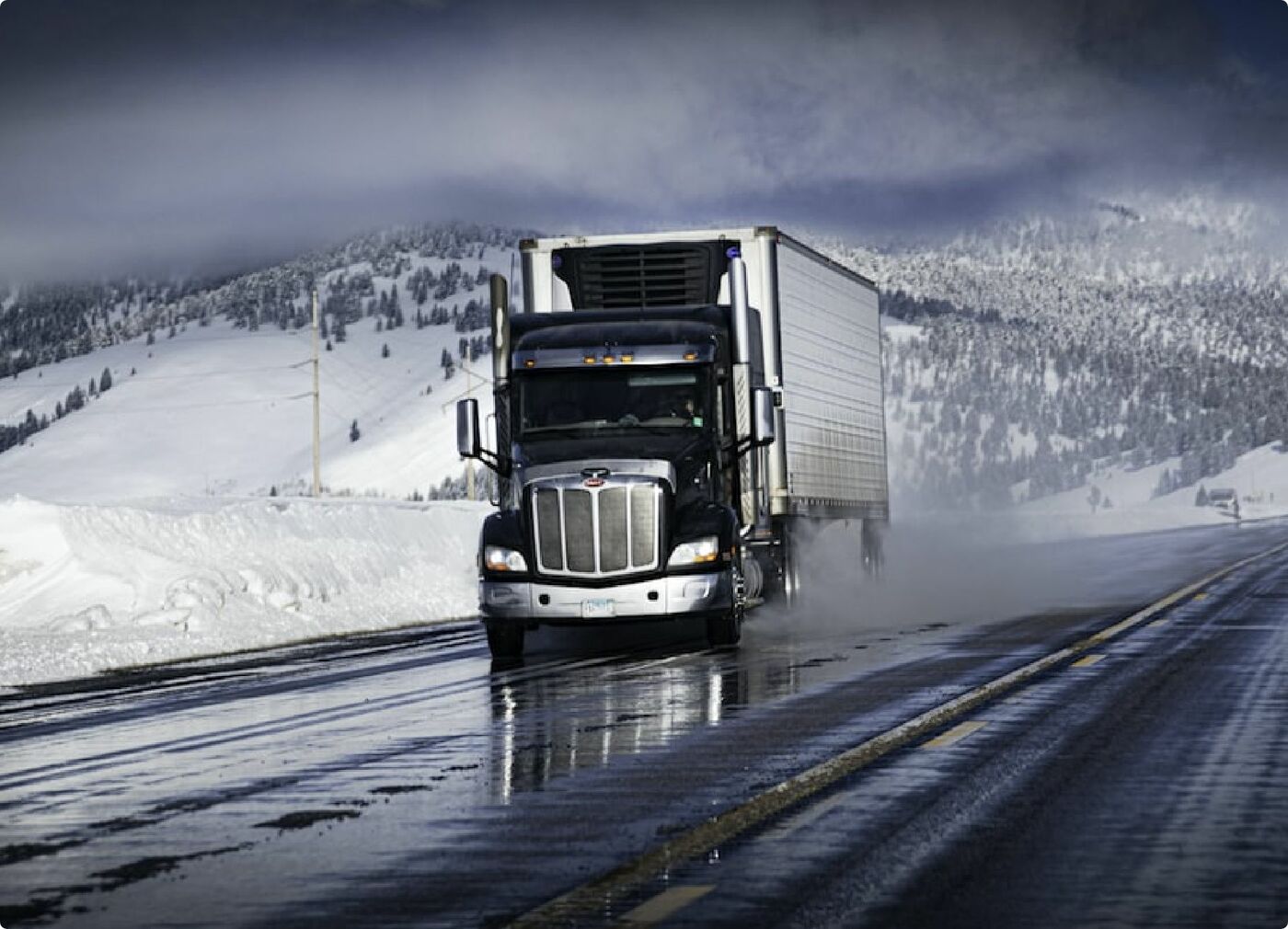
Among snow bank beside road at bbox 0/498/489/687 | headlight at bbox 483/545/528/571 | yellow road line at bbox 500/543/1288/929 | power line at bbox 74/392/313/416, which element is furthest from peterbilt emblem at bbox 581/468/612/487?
power line at bbox 74/392/313/416

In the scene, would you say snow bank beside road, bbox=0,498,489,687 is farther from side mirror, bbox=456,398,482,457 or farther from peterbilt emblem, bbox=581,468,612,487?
peterbilt emblem, bbox=581,468,612,487

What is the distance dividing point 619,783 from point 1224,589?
24263 mm

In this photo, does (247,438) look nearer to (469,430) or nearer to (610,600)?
(469,430)

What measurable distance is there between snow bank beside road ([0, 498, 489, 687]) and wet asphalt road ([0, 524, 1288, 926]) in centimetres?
460

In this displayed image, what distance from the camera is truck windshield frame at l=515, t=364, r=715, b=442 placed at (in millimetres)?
22234

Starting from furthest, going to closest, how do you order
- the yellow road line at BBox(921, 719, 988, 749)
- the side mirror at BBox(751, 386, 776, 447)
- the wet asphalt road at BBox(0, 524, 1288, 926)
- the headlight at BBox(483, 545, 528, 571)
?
the side mirror at BBox(751, 386, 776, 447), the headlight at BBox(483, 545, 528, 571), the yellow road line at BBox(921, 719, 988, 749), the wet asphalt road at BBox(0, 524, 1288, 926)

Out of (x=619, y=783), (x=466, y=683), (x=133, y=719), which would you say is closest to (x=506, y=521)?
(x=466, y=683)

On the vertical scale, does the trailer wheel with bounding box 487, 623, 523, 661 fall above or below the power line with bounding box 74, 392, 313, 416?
below

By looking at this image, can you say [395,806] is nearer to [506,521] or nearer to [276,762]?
[276,762]

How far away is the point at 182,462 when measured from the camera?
565 ft

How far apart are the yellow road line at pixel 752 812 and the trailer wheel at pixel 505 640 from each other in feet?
19.7

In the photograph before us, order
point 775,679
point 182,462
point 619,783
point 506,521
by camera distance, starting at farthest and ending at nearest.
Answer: point 182,462, point 506,521, point 775,679, point 619,783

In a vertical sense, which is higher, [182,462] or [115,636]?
[182,462]

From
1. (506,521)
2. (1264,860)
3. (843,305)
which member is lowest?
(1264,860)
